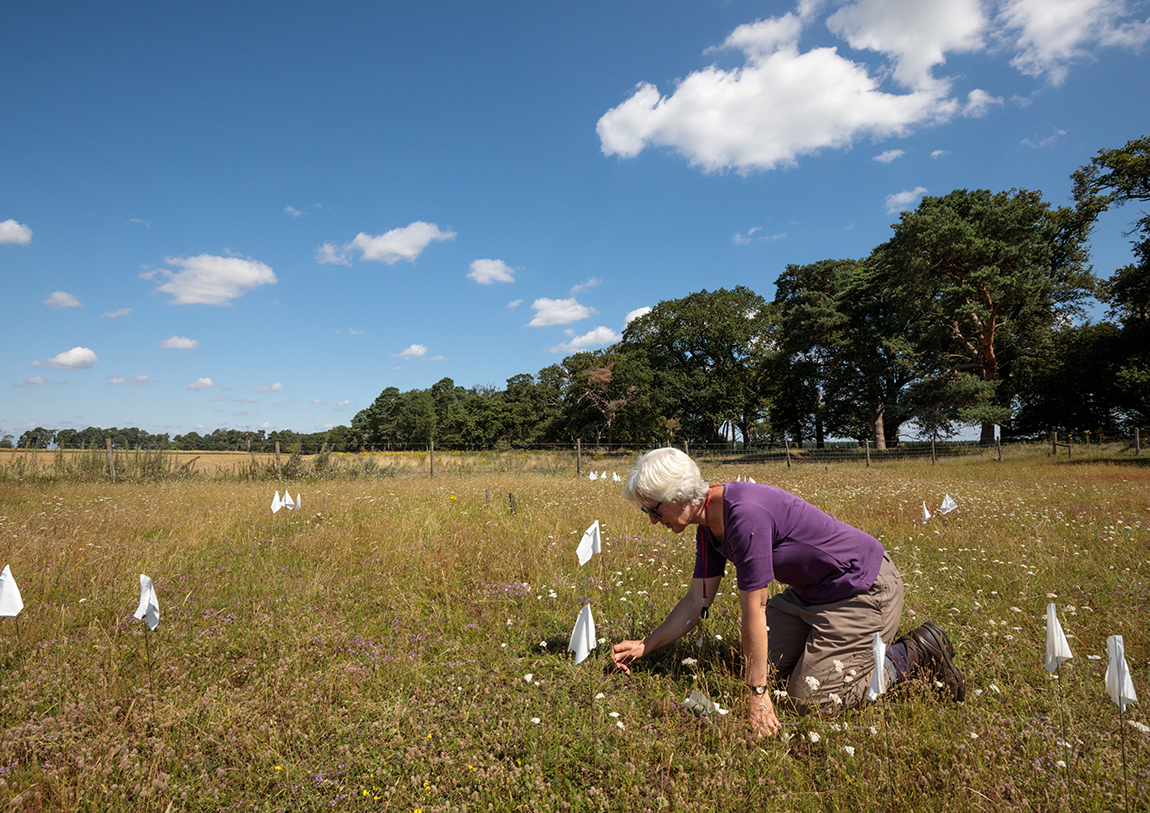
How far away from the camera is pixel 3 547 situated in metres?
5.70

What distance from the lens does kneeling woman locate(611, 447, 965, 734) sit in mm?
2680

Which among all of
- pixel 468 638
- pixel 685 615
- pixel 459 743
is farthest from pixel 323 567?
pixel 685 615

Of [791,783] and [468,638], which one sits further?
[468,638]

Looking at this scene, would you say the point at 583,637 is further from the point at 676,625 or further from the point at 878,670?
the point at 878,670

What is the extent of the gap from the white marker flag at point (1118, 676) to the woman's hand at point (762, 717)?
136 cm

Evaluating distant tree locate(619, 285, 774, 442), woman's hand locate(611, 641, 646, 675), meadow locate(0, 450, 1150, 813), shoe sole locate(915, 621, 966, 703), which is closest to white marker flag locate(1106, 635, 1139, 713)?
meadow locate(0, 450, 1150, 813)

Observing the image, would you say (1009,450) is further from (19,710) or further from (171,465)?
(171,465)

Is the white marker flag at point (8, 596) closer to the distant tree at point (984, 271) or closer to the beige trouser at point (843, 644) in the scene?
the beige trouser at point (843, 644)

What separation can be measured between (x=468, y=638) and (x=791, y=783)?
7.83 ft

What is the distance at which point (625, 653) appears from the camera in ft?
10.9

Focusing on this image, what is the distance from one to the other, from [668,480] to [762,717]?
1.34 metres

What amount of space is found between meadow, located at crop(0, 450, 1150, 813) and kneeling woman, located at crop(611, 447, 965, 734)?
177 mm

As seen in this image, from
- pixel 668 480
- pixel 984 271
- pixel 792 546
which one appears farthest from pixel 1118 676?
pixel 984 271

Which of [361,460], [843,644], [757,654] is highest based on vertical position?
[361,460]
